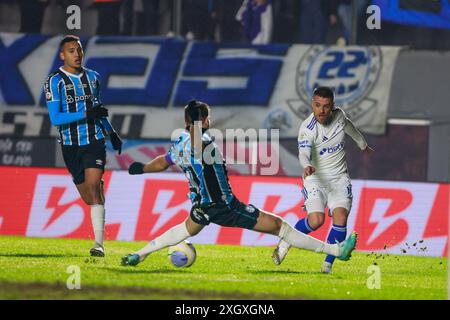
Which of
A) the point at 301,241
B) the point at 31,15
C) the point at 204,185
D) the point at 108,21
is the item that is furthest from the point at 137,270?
the point at 31,15

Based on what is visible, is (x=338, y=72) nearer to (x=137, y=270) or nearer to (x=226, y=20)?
(x=226, y=20)

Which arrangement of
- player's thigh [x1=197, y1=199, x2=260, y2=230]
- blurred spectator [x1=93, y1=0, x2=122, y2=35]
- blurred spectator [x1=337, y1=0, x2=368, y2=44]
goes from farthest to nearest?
blurred spectator [x1=93, y1=0, x2=122, y2=35]
blurred spectator [x1=337, y1=0, x2=368, y2=44]
player's thigh [x1=197, y1=199, x2=260, y2=230]

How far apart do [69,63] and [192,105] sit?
218 cm

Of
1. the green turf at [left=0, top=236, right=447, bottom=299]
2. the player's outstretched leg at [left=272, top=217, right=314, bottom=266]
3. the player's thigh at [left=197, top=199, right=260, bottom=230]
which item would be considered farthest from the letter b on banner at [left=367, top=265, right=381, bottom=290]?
the player's thigh at [left=197, top=199, right=260, bottom=230]

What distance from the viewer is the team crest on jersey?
1789 cm

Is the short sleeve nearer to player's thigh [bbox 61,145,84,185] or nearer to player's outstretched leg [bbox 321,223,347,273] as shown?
player's thigh [bbox 61,145,84,185]

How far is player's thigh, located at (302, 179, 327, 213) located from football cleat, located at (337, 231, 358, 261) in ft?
2.22

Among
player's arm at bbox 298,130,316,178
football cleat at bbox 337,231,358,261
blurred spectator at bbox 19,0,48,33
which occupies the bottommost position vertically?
football cleat at bbox 337,231,358,261

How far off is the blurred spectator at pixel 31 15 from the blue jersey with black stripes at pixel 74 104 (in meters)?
6.01

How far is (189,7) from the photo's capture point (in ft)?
60.1

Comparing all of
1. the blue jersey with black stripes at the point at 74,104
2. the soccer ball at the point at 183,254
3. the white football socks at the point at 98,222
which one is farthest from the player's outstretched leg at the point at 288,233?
the blue jersey with black stripes at the point at 74,104

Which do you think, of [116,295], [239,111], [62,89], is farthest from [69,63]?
[239,111]

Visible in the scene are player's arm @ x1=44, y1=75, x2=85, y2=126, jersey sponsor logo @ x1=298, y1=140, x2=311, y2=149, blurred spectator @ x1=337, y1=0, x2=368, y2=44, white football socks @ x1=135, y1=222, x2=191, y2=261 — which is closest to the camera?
white football socks @ x1=135, y1=222, x2=191, y2=261

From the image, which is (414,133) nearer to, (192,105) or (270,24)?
(270,24)
